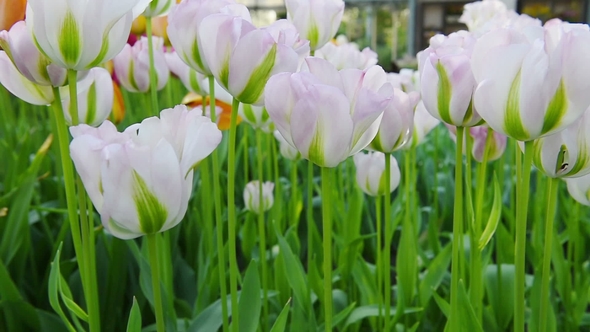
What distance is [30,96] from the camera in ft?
1.43

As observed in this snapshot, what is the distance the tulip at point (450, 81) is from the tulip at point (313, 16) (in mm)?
176

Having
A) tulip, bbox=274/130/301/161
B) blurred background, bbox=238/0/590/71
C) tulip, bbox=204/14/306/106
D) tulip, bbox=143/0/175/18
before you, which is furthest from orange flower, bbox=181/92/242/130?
blurred background, bbox=238/0/590/71

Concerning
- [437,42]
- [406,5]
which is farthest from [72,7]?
[406,5]

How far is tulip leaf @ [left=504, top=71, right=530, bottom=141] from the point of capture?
1.11 ft

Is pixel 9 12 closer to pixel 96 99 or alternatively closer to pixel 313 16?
pixel 96 99

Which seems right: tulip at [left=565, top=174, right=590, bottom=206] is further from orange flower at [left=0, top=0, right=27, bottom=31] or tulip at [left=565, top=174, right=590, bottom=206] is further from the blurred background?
the blurred background

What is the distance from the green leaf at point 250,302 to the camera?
1.51ft

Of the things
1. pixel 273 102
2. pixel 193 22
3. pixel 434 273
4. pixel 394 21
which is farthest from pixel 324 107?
pixel 394 21

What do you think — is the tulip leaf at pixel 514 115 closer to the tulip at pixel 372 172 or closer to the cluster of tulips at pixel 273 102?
the cluster of tulips at pixel 273 102

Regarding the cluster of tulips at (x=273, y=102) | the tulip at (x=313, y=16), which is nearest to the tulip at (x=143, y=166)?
the cluster of tulips at (x=273, y=102)

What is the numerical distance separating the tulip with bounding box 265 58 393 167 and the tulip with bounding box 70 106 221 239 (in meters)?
0.04

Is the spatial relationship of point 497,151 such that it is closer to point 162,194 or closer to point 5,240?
point 162,194

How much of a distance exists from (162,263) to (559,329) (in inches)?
19.9

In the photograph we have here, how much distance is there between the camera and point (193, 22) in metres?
0.41
